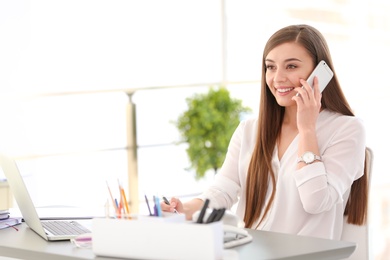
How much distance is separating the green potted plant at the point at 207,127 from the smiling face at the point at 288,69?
352 cm

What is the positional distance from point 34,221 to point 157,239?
643 mm

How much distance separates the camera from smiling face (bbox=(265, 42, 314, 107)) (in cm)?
300

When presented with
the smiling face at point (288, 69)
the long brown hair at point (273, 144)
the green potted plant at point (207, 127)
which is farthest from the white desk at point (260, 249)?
the green potted plant at point (207, 127)

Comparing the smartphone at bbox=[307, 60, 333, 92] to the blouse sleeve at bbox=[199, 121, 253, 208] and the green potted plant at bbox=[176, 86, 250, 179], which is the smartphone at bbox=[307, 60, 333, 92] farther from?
the green potted plant at bbox=[176, 86, 250, 179]

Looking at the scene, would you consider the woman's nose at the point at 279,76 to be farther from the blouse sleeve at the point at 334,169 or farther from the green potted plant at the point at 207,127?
the green potted plant at the point at 207,127

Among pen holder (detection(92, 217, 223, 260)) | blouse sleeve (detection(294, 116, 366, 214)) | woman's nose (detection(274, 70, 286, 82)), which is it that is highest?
woman's nose (detection(274, 70, 286, 82))

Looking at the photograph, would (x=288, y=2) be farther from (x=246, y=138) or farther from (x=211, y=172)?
(x=246, y=138)

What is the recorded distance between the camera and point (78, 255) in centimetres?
226

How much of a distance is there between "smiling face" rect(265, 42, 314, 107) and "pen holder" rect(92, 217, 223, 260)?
1.02 metres

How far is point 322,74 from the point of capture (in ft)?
9.79

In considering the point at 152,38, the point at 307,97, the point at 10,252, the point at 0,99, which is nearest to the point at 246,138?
the point at 307,97

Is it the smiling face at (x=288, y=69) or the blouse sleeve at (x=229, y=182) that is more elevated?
the smiling face at (x=288, y=69)

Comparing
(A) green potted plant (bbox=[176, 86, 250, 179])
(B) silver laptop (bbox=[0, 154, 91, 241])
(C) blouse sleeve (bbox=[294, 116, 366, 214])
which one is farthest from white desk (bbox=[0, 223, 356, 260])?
(A) green potted plant (bbox=[176, 86, 250, 179])

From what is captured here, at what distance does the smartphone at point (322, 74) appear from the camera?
9.77 feet
